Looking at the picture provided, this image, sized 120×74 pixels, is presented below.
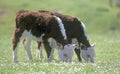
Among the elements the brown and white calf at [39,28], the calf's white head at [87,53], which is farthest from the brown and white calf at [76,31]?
the brown and white calf at [39,28]

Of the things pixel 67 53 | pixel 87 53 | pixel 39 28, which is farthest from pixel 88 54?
pixel 39 28

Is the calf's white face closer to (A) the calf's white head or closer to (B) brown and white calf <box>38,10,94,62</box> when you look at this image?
(A) the calf's white head

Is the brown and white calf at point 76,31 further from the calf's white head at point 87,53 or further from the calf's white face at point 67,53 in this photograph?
the calf's white face at point 67,53

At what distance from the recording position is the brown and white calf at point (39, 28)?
23.2 meters

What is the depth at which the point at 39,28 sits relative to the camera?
2381cm

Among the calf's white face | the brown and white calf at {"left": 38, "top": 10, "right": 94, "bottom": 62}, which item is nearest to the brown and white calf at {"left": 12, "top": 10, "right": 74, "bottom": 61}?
the calf's white face

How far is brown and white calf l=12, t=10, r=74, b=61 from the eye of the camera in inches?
915

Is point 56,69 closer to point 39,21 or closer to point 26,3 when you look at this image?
point 39,21

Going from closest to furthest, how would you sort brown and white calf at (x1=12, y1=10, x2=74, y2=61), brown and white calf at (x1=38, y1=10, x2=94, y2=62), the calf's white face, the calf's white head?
the calf's white face
brown and white calf at (x1=12, y1=10, x2=74, y2=61)
the calf's white head
brown and white calf at (x1=38, y1=10, x2=94, y2=62)

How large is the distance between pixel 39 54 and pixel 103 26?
50043 mm

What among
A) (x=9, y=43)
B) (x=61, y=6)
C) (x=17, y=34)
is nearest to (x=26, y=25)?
(x=17, y=34)

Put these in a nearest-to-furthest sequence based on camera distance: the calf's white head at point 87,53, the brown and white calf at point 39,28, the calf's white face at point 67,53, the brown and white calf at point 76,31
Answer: the calf's white face at point 67,53, the brown and white calf at point 39,28, the calf's white head at point 87,53, the brown and white calf at point 76,31

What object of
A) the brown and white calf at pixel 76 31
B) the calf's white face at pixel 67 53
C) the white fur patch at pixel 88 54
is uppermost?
the brown and white calf at pixel 76 31

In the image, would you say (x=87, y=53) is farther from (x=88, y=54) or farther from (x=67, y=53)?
(x=67, y=53)
